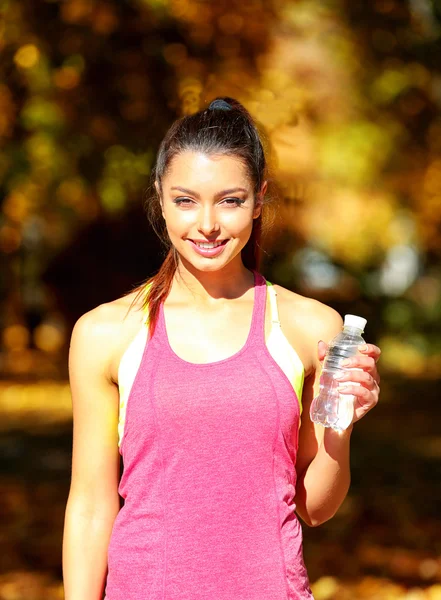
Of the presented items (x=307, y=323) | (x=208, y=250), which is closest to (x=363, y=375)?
(x=307, y=323)

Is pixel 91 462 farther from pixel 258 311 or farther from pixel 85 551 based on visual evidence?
pixel 258 311

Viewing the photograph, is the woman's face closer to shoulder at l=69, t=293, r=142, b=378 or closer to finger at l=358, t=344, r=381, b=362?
shoulder at l=69, t=293, r=142, b=378

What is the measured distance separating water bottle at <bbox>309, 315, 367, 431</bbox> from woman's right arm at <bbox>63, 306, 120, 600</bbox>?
0.53 metres

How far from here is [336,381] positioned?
7.94 feet

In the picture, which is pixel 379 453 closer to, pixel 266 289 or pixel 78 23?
pixel 78 23

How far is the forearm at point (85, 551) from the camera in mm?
2520

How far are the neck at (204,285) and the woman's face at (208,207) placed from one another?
0.11 metres

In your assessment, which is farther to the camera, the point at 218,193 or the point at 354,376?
the point at 218,193

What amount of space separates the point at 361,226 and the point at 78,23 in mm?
11169

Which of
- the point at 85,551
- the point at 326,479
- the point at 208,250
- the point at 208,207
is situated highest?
the point at 208,207

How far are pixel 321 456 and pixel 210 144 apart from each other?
86 cm

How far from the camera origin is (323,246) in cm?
1880

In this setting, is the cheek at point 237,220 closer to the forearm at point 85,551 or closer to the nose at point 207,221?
the nose at point 207,221

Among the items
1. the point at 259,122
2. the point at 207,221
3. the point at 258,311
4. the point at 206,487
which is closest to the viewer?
the point at 206,487
